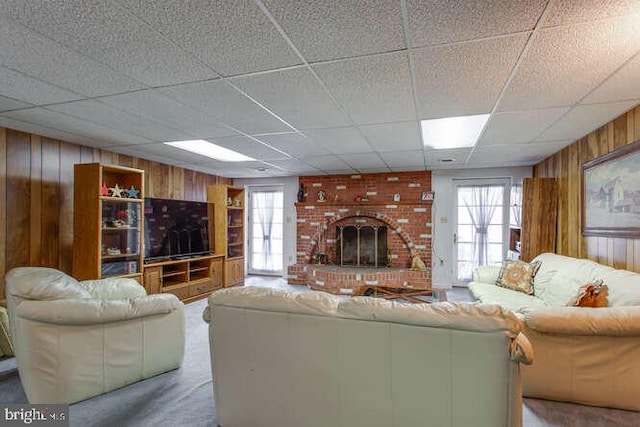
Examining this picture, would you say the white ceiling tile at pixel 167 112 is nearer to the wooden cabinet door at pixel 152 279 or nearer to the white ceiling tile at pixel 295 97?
the white ceiling tile at pixel 295 97

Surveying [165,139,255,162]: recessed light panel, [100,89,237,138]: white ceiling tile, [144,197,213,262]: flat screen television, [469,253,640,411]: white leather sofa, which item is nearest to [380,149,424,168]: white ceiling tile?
[165,139,255,162]: recessed light panel

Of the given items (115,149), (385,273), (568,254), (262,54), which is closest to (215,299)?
(262,54)

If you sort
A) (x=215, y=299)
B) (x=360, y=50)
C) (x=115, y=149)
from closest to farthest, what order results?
(x=360, y=50), (x=215, y=299), (x=115, y=149)

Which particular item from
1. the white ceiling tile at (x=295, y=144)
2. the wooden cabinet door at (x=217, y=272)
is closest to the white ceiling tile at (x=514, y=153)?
the white ceiling tile at (x=295, y=144)

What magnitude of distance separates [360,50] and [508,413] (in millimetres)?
1905

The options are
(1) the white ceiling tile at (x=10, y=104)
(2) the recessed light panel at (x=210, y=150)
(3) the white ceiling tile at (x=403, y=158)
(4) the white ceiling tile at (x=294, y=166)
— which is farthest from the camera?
(4) the white ceiling tile at (x=294, y=166)

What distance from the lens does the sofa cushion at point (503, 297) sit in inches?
116

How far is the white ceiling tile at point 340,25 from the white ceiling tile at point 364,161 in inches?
103

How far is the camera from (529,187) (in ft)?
13.7

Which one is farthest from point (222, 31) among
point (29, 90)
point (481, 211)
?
point (481, 211)

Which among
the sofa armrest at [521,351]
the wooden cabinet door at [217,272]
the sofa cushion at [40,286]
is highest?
the sofa cushion at [40,286]

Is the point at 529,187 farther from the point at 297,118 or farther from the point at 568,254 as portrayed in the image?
the point at 297,118

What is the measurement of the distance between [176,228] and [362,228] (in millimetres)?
3266

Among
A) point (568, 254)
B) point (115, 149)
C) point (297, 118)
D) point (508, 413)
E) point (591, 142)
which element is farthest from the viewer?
point (115, 149)
